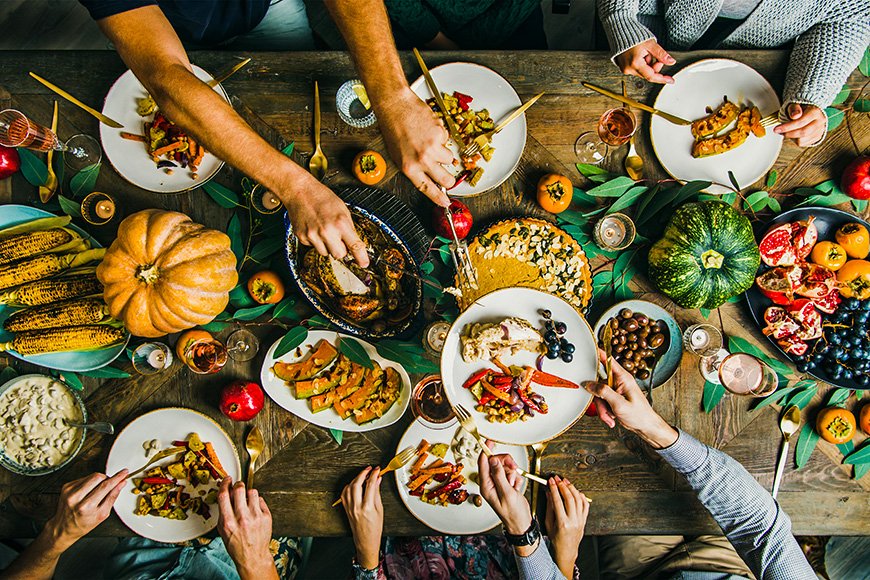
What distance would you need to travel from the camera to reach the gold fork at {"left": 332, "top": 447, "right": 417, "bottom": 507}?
2008mm

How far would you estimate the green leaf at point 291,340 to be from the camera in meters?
1.93

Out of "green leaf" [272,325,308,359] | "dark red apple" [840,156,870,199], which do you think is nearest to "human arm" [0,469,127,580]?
"green leaf" [272,325,308,359]

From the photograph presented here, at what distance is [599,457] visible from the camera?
2.04m

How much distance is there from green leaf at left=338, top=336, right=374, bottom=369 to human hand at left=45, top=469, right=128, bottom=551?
0.89 m

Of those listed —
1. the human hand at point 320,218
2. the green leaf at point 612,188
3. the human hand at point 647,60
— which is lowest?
the green leaf at point 612,188

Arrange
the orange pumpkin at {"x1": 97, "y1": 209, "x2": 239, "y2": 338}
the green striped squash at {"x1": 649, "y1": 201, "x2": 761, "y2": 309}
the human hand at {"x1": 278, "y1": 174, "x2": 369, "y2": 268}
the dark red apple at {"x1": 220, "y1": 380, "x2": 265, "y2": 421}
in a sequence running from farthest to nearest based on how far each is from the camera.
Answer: the dark red apple at {"x1": 220, "y1": 380, "x2": 265, "y2": 421} < the green striped squash at {"x1": 649, "y1": 201, "x2": 761, "y2": 309} < the orange pumpkin at {"x1": 97, "y1": 209, "x2": 239, "y2": 338} < the human hand at {"x1": 278, "y1": 174, "x2": 369, "y2": 268}

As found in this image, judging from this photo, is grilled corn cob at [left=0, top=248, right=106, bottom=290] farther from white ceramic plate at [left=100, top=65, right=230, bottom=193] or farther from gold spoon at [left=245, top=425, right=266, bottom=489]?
gold spoon at [left=245, top=425, right=266, bottom=489]

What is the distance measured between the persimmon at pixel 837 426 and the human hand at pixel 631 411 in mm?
550

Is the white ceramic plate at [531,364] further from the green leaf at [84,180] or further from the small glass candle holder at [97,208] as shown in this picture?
the green leaf at [84,180]

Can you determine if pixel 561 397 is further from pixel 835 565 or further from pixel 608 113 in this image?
pixel 835 565

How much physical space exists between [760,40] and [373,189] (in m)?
1.53

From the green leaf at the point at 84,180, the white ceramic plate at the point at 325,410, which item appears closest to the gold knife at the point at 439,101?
the white ceramic plate at the point at 325,410

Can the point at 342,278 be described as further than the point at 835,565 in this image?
No

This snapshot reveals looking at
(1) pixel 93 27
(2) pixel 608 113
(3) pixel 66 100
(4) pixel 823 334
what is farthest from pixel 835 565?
(1) pixel 93 27
